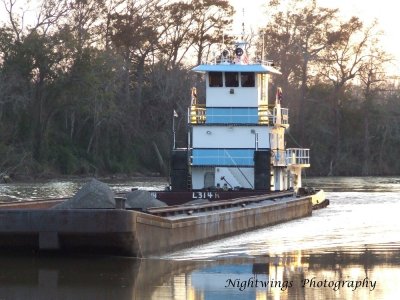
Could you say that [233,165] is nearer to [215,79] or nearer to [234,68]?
[215,79]

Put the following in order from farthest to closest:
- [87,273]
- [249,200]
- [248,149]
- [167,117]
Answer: [167,117] < [248,149] < [249,200] < [87,273]

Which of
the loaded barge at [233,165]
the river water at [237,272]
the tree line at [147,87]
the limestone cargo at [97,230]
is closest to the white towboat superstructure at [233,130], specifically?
the loaded barge at [233,165]

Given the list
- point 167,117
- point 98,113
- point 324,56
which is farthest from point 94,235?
point 324,56

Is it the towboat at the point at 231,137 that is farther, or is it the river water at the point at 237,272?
the towboat at the point at 231,137

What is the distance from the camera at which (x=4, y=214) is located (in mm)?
21938

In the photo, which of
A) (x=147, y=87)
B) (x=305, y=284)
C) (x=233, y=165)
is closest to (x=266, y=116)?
(x=233, y=165)

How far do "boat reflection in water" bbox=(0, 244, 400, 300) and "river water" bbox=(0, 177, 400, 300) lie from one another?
2cm

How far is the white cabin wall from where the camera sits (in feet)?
120

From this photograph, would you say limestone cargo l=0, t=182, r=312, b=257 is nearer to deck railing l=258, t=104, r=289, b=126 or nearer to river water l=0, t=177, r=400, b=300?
river water l=0, t=177, r=400, b=300

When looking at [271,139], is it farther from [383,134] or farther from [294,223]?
[383,134]

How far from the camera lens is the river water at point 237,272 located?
18.0 metres

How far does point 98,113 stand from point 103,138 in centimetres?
315

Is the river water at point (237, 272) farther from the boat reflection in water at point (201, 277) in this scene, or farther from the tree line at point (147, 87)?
the tree line at point (147, 87)

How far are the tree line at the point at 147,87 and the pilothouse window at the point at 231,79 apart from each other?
3263 cm
